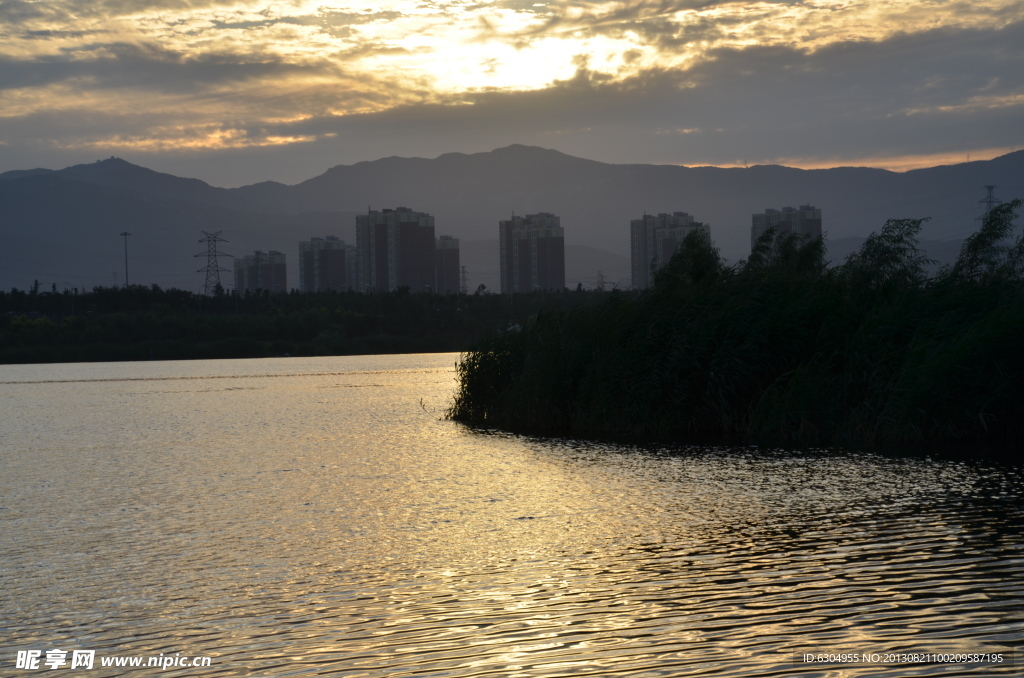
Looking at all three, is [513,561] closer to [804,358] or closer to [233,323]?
[804,358]

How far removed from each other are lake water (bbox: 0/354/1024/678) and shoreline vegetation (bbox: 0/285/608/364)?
233 ft

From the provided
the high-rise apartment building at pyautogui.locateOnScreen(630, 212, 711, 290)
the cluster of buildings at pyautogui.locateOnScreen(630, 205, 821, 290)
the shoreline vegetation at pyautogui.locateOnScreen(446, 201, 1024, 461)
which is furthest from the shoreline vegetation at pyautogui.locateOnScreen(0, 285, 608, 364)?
the shoreline vegetation at pyautogui.locateOnScreen(446, 201, 1024, 461)

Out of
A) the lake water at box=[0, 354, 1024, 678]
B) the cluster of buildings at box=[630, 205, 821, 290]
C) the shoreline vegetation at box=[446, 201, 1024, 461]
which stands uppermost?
the cluster of buildings at box=[630, 205, 821, 290]

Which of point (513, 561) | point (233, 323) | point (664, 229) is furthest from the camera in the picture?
point (664, 229)

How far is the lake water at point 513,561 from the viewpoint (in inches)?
292

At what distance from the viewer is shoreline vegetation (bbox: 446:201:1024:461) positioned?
19328 millimetres

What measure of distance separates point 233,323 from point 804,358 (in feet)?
278

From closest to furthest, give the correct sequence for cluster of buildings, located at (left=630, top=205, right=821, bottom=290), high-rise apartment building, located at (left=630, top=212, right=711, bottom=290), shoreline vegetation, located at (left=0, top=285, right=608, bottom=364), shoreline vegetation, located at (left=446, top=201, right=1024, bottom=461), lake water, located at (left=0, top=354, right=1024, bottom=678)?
lake water, located at (left=0, top=354, right=1024, bottom=678) → shoreline vegetation, located at (left=446, top=201, right=1024, bottom=461) → shoreline vegetation, located at (left=0, top=285, right=608, bottom=364) → cluster of buildings, located at (left=630, top=205, right=821, bottom=290) → high-rise apartment building, located at (left=630, top=212, right=711, bottom=290)

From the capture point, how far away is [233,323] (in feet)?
325

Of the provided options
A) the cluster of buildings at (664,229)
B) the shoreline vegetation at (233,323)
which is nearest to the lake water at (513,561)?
the shoreline vegetation at (233,323)

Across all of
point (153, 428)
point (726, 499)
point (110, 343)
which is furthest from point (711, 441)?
point (110, 343)

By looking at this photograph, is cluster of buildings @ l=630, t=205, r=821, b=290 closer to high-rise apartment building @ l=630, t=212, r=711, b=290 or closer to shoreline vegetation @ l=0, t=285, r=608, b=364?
high-rise apartment building @ l=630, t=212, r=711, b=290

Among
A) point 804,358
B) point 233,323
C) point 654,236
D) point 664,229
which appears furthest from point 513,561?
point 654,236

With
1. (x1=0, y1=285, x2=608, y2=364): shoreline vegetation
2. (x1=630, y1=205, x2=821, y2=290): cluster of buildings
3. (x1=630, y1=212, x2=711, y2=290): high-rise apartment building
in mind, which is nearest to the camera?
(x1=0, y1=285, x2=608, y2=364): shoreline vegetation
